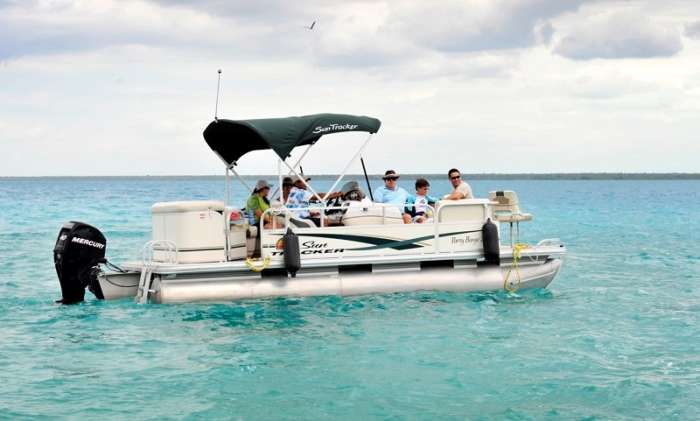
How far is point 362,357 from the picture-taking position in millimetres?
10062

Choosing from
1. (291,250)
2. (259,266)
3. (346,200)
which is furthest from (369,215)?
(259,266)

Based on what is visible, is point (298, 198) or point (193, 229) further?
point (298, 198)

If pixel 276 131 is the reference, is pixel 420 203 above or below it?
below

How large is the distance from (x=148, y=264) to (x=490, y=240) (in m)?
5.14

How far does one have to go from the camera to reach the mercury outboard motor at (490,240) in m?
13.0

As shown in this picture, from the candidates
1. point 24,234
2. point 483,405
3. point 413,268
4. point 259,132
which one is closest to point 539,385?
point 483,405

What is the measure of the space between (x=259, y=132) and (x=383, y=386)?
4.65 m

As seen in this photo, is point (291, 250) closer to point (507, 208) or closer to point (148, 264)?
point (148, 264)

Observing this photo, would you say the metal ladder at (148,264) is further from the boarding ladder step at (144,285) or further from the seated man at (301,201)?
the seated man at (301,201)

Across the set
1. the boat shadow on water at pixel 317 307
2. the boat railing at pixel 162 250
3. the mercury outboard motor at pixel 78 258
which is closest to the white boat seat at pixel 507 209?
the boat shadow on water at pixel 317 307

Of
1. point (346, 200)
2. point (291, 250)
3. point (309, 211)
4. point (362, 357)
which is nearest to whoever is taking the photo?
point (362, 357)

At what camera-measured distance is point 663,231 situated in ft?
115

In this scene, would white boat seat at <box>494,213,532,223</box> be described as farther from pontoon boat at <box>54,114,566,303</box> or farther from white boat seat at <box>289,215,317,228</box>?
white boat seat at <box>289,215,317,228</box>

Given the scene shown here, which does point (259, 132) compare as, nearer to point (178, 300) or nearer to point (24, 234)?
point (178, 300)
